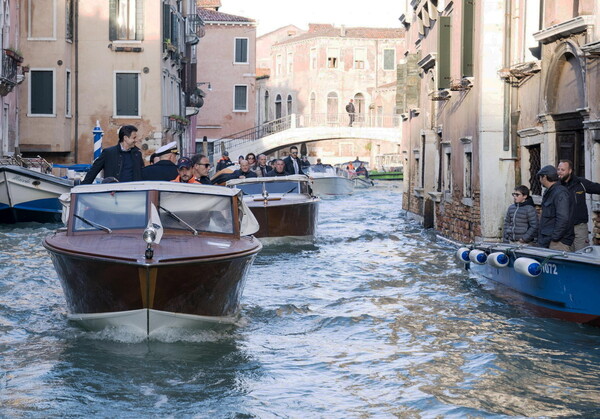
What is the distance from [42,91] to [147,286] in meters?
21.3

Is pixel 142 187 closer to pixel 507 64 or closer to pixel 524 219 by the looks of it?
pixel 524 219

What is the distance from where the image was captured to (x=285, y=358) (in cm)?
850

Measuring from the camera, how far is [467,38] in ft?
53.3

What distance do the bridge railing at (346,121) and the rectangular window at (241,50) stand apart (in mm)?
3979

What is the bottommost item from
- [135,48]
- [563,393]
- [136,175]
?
[563,393]

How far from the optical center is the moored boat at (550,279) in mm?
9031

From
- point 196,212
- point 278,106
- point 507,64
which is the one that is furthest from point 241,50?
point 196,212

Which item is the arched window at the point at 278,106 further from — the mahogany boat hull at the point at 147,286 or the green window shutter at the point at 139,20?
the mahogany boat hull at the point at 147,286

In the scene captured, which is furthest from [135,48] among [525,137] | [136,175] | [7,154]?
[136,175]

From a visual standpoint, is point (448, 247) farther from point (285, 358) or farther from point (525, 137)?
point (285, 358)

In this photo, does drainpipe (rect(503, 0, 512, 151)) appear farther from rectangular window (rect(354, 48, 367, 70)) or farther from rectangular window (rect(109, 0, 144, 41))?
rectangular window (rect(354, 48, 367, 70))

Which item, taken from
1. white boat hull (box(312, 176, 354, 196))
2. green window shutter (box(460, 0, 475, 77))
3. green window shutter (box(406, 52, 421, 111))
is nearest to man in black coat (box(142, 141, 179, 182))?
green window shutter (box(460, 0, 475, 77))

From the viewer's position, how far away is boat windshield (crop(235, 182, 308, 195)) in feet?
58.0

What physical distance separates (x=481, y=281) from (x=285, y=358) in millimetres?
4703
